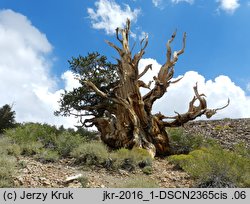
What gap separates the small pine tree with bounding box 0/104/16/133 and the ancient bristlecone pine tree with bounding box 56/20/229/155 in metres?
6.82

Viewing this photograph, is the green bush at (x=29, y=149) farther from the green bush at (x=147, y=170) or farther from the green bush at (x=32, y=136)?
the green bush at (x=147, y=170)

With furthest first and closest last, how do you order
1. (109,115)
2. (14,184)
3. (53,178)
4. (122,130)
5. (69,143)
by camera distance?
(109,115)
(122,130)
(69,143)
(53,178)
(14,184)

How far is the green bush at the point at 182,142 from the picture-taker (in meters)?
16.3

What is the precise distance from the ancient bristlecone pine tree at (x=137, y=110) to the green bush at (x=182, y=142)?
0.55 m

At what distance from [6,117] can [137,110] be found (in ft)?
30.0

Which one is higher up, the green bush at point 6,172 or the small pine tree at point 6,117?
the small pine tree at point 6,117

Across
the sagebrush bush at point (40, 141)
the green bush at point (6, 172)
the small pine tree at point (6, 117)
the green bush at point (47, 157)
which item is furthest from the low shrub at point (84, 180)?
the small pine tree at point (6, 117)

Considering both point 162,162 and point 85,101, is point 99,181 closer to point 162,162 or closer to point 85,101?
point 162,162

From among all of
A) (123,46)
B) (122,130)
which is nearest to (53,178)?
(122,130)

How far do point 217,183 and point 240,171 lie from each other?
1.12 meters

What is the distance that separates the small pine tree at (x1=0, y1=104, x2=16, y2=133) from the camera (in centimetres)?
2195

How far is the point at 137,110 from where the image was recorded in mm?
16141

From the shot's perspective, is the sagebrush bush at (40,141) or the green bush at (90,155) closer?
the green bush at (90,155)

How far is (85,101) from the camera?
19.3 m
